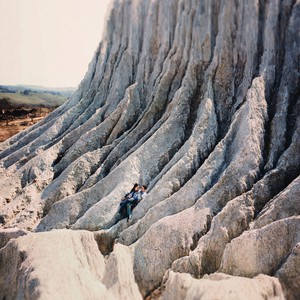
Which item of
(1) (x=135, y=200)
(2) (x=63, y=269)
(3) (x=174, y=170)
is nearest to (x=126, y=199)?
(1) (x=135, y=200)

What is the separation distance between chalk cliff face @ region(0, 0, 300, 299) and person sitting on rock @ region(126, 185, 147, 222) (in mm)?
230

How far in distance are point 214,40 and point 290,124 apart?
512 cm

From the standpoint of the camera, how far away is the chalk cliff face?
870 cm

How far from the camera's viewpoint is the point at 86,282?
913cm

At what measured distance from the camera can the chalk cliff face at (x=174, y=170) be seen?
28.6ft

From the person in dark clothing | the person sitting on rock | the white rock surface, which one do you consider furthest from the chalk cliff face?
the person in dark clothing

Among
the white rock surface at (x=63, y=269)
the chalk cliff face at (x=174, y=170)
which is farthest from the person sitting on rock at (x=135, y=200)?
the white rock surface at (x=63, y=269)

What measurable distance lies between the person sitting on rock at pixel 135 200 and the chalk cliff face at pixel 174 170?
0.75 ft

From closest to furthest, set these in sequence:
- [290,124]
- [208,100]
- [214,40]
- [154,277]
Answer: [154,277] → [290,124] → [208,100] → [214,40]

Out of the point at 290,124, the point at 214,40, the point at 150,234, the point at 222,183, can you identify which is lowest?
the point at 150,234

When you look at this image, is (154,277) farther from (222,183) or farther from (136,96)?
(136,96)

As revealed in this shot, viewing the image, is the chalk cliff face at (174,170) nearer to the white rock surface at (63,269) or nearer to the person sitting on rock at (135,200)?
the white rock surface at (63,269)

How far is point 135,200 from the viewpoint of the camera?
1205cm

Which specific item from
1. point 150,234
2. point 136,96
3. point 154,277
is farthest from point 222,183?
point 136,96
